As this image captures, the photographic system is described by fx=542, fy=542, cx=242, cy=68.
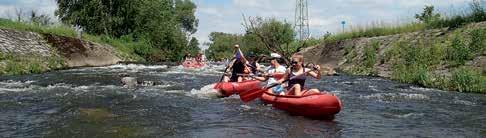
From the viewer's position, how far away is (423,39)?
886 inches

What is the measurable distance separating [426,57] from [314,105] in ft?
37.3

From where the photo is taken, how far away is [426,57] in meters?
20.0

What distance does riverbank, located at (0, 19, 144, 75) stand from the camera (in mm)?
21791

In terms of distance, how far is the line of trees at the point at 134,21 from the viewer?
131 ft

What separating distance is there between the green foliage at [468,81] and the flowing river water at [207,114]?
22.7 inches

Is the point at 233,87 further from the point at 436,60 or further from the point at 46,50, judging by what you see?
the point at 46,50

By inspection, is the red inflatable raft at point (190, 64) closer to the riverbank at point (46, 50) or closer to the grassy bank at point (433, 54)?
the riverbank at point (46, 50)

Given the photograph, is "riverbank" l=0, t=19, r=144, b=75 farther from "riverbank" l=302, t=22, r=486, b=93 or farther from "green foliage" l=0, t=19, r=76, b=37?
"riverbank" l=302, t=22, r=486, b=93

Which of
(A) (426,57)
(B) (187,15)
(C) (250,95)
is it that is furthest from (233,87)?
(B) (187,15)

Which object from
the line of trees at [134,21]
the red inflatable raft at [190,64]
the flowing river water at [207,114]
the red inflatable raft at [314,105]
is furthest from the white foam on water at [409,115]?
the line of trees at [134,21]

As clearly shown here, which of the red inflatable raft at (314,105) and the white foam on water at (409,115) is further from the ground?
the red inflatable raft at (314,105)

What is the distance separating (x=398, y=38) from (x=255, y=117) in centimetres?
1605

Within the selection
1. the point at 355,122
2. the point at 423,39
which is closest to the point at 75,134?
the point at 355,122

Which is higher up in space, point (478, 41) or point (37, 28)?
point (37, 28)
